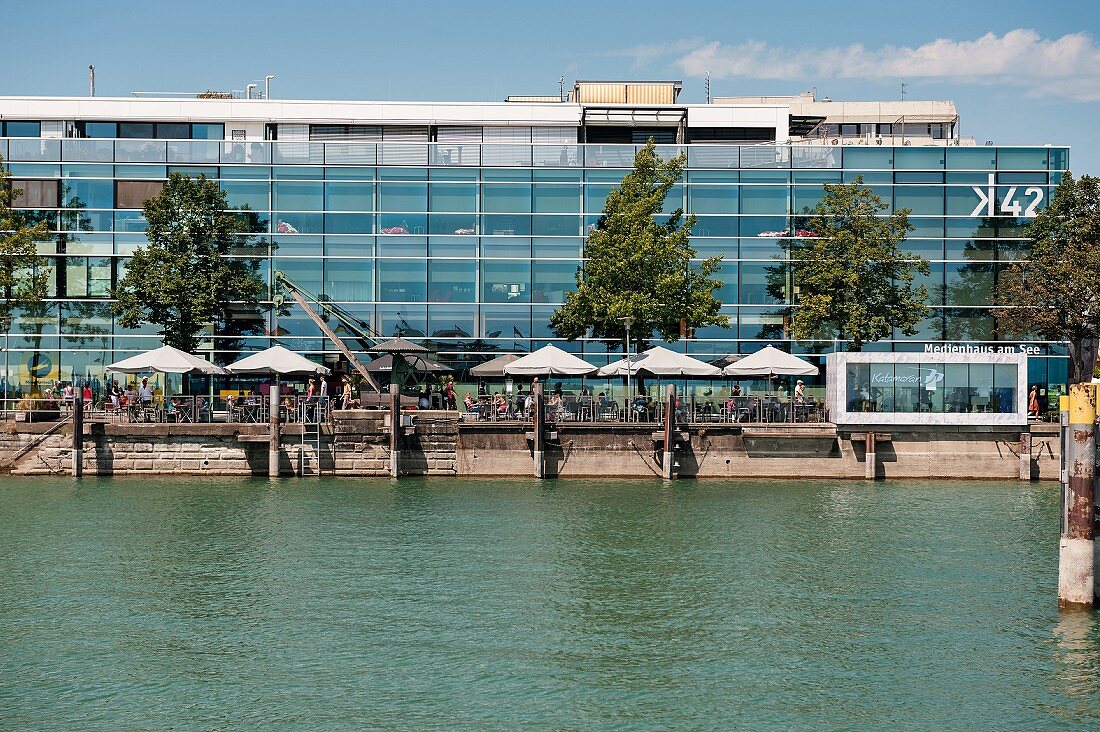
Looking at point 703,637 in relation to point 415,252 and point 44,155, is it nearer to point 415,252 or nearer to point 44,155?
point 415,252

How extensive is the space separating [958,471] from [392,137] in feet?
104

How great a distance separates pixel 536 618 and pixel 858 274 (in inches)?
1305

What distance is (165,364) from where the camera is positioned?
50.1 meters

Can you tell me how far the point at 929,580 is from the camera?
93.2 feet

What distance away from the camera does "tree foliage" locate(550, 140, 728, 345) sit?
52.1m

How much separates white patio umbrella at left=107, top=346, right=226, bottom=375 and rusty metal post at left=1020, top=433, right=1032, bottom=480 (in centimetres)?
3072

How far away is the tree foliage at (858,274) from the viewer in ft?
176

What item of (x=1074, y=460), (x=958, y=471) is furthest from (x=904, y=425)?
(x=1074, y=460)

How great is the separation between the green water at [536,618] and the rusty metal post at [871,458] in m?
7.21

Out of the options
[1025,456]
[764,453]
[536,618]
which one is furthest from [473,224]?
[536,618]

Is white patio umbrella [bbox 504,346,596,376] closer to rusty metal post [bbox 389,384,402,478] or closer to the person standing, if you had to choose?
rusty metal post [bbox 389,384,402,478]

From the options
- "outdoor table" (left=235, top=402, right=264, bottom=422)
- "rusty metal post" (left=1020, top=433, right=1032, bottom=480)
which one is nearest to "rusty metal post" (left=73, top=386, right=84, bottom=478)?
"outdoor table" (left=235, top=402, right=264, bottom=422)

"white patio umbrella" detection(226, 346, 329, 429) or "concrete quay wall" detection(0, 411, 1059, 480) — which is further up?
"white patio umbrella" detection(226, 346, 329, 429)

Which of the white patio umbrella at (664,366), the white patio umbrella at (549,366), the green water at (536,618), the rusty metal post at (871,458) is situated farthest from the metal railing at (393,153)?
the green water at (536,618)
